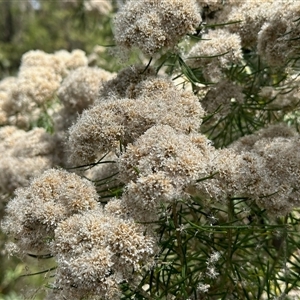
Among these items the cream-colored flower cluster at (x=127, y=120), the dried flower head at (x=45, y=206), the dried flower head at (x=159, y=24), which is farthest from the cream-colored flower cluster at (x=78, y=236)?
the dried flower head at (x=159, y=24)

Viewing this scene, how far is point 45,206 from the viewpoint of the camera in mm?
1521

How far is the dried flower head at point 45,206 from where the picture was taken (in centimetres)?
152

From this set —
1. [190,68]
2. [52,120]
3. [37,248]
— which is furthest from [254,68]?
[37,248]

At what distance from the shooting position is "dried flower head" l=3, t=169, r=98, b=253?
59.7 inches

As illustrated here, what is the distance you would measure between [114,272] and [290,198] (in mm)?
577

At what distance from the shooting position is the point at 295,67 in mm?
2188

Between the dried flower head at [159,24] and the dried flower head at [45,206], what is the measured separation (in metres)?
0.55

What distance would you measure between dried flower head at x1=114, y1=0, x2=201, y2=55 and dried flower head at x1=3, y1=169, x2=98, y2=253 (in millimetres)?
551

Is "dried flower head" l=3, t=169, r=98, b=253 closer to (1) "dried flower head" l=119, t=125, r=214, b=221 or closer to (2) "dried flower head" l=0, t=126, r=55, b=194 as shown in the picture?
(1) "dried flower head" l=119, t=125, r=214, b=221

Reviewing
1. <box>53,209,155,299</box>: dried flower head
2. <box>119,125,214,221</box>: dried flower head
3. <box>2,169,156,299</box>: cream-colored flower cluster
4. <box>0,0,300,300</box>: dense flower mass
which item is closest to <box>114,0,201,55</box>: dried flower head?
<box>0,0,300,300</box>: dense flower mass

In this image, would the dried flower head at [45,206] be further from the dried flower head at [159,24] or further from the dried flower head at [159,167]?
the dried flower head at [159,24]

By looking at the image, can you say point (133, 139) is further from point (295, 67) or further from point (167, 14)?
point (295, 67)

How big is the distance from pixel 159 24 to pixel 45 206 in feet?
2.44

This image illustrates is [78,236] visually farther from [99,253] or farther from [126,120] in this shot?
[126,120]
